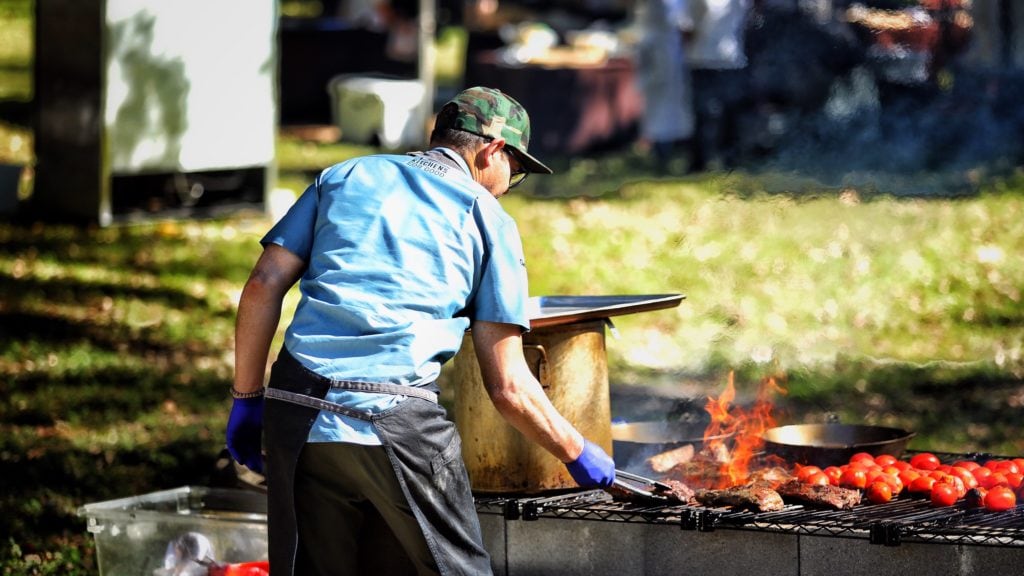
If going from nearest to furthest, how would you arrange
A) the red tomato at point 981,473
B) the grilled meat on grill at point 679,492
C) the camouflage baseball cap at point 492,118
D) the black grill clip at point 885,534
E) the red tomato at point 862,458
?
the camouflage baseball cap at point 492,118
the black grill clip at point 885,534
the grilled meat on grill at point 679,492
the red tomato at point 981,473
the red tomato at point 862,458

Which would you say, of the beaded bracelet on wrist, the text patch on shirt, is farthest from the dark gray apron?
the text patch on shirt

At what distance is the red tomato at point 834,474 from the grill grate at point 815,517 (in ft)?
0.66

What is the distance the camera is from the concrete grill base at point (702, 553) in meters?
4.57

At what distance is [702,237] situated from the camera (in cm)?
1225

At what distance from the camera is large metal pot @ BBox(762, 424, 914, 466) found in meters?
5.50

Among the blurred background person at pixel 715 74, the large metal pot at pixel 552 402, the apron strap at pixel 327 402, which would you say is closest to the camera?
the apron strap at pixel 327 402

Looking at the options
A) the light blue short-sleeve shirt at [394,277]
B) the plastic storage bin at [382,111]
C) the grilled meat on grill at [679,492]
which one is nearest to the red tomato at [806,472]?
the grilled meat on grill at [679,492]

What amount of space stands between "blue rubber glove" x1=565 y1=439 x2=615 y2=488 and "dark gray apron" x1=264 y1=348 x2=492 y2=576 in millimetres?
345

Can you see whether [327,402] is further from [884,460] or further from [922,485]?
[884,460]

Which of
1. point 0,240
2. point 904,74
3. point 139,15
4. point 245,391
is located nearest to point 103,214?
point 0,240

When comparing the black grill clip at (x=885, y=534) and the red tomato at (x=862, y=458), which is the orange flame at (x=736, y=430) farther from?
the black grill clip at (x=885, y=534)

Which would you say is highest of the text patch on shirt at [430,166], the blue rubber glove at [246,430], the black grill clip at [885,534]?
the text patch on shirt at [430,166]

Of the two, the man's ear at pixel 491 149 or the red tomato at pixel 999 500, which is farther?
the red tomato at pixel 999 500

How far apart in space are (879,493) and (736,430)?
95 centimetres
